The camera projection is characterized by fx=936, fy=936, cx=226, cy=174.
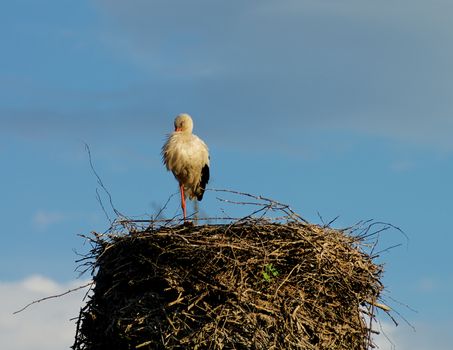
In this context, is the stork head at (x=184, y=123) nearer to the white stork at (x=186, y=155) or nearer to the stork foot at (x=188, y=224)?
the white stork at (x=186, y=155)

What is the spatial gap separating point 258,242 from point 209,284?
589 millimetres

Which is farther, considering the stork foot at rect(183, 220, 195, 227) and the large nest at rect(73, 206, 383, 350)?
the stork foot at rect(183, 220, 195, 227)

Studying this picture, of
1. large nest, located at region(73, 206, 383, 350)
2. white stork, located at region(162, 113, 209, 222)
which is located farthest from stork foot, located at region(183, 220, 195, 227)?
white stork, located at region(162, 113, 209, 222)

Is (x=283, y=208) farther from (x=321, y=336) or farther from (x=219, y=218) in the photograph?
(x=321, y=336)

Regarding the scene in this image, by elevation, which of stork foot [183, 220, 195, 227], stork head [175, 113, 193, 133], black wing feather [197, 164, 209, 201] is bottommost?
stork foot [183, 220, 195, 227]

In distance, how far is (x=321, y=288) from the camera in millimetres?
8203

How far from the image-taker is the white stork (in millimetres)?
11734

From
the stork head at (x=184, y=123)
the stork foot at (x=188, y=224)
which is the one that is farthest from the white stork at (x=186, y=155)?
the stork foot at (x=188, y=224)

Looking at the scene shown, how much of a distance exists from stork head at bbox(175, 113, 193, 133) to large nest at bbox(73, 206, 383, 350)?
3.49 m

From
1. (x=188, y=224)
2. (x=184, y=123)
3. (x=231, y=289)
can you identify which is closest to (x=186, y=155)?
(x=184, y=123)

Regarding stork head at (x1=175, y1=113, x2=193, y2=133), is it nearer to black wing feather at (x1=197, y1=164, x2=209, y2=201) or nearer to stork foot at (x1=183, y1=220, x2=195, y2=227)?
black wing feather at (x1=197, y1=164, x2=209, y2=201)

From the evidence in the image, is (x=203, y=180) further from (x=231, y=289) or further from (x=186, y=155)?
(x=231, y=289)

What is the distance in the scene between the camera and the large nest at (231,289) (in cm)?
782

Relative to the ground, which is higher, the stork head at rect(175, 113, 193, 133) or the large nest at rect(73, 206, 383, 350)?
the stork head at rect(175, 113, 193, 133)
